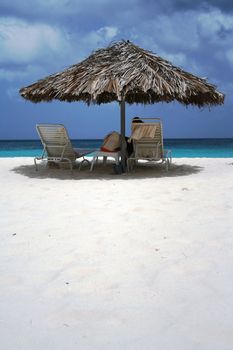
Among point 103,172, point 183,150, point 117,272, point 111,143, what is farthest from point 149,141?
point 183,150

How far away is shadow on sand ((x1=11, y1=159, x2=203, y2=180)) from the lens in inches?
261

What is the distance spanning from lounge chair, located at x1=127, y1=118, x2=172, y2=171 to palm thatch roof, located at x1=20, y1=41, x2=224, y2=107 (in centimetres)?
53

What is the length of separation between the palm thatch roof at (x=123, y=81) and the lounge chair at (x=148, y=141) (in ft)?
1.75

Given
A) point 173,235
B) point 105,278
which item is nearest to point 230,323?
point 105,278

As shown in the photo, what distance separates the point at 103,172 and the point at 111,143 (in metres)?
0.54

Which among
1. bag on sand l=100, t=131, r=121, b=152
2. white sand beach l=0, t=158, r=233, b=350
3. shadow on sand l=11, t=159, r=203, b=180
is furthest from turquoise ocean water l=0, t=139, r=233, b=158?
white sand beach l=0, t=158, r=233, b=350

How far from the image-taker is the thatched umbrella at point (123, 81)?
21.1 ft

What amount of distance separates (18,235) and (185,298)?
61.5 inches

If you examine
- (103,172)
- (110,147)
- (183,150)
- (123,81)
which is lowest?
(183,150)

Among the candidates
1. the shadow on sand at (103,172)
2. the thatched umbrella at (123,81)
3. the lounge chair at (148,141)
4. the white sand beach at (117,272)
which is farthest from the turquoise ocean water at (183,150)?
the white sand beach at (117,272)

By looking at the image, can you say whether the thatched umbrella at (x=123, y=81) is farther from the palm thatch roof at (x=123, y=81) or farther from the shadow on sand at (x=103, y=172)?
the shadow on sand at (x=103, y=172)

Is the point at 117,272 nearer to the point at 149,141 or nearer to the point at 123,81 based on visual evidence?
the point at 123,81

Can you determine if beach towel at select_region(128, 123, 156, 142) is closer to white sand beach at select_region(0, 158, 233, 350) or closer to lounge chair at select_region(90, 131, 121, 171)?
lounge chair at select_region(90, 131, 121, 171)

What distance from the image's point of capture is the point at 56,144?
23.5 feet
